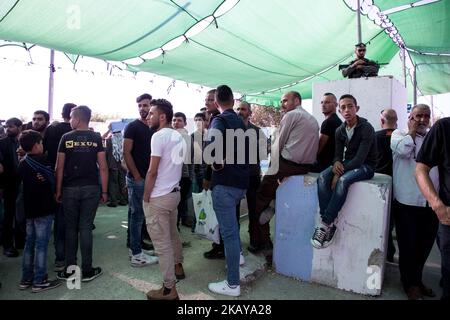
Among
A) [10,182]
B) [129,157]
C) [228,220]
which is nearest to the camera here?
[228,220]

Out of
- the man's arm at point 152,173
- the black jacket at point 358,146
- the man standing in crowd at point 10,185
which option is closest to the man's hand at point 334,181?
the black jacket at point 358,146

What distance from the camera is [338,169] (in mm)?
2877

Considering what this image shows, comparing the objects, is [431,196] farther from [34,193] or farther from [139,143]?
[34,193]

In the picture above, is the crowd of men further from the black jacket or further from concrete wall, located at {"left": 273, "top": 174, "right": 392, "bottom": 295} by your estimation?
concrete wall, located at {"left": 273, "top": 174, "right": 392, "bottom": 295}

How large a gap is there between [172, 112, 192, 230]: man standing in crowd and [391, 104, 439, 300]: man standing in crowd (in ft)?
9.23

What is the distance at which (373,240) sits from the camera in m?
2.79

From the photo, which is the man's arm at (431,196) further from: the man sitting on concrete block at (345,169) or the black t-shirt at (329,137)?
the black t-shirt at (329,137)

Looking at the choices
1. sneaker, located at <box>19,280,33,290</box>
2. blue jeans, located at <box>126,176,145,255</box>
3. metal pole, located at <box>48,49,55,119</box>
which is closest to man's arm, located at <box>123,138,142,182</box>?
blue jeans, located at <box>126,176,145,255</box>

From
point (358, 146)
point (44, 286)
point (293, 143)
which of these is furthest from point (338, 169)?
point (44, 286)

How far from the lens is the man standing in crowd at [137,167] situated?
11.1 ft

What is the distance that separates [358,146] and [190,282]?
2129mm

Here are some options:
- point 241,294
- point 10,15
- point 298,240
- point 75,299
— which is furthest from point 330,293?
point 10,15

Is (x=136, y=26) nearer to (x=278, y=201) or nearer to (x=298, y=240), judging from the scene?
(x=278, y=201)
